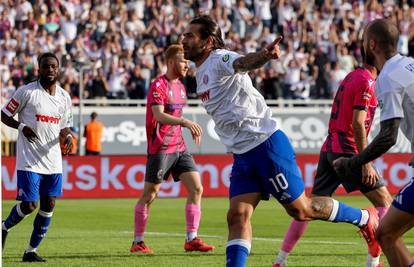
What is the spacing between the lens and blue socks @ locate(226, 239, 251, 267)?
9508 mm

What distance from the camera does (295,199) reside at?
979 cm

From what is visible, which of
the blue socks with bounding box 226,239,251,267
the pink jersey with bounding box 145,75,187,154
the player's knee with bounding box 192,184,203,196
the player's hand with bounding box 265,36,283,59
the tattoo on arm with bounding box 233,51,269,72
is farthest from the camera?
the player's knee with bounding box 192,184,203,196

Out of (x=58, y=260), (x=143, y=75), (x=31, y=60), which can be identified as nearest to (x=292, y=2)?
(x=143, y=75)

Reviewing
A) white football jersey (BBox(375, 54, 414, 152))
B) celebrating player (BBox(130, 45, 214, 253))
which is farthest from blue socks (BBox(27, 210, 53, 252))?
white football jersey (BBox(375, 54, 414, 152))

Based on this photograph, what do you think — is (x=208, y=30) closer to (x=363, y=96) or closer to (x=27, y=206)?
(x=363, y=96)

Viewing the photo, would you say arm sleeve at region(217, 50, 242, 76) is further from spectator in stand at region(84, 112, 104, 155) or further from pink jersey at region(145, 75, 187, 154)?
spectator in stand at region(84, 112, 104, 155)

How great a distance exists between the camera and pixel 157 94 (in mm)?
14109

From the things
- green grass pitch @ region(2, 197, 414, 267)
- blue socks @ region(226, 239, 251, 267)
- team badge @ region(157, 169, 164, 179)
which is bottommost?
green grass pitch @ region(2, 197, 414, 267)

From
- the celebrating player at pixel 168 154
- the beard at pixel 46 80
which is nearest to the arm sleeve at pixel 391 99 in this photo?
the beard at pixel 46 80

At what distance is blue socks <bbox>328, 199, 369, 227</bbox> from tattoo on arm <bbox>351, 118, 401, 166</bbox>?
6.85ft

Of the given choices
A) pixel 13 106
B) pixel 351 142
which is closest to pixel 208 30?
pixel 351 142

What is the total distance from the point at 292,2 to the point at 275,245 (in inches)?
938

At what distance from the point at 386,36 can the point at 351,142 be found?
3336mm

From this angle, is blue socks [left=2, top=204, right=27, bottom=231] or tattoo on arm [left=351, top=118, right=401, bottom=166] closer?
tattoo on arm [left=351, top=118, right=401, bottom=166]
